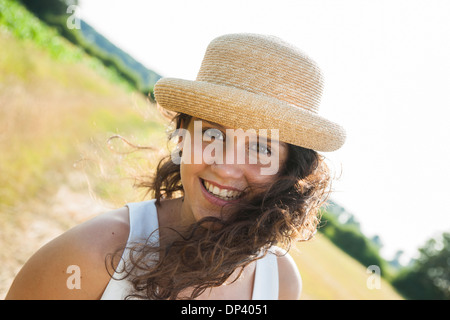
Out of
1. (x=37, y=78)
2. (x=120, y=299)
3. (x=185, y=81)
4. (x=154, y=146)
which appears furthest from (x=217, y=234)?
(x=37, y=78)

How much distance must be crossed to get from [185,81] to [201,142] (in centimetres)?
37

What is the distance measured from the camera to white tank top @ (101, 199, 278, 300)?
1.81 meters

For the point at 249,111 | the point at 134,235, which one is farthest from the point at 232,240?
the point at 249,111

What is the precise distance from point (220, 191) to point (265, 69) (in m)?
0.72

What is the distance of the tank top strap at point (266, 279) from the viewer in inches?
91.4

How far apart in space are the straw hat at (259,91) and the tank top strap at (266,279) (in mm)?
984

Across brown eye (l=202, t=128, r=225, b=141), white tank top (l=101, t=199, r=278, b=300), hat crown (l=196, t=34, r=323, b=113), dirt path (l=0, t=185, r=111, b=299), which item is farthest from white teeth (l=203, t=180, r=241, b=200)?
dirt path (l=0, t=185, r=111, b=299)

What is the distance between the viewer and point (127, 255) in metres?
1.84

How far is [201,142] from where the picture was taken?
1936 millimetres

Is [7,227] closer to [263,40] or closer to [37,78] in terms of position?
[263,40]

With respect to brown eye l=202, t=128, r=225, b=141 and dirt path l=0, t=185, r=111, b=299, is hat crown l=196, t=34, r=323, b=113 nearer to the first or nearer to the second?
brown eye l=202, t=128, r=225, b=141

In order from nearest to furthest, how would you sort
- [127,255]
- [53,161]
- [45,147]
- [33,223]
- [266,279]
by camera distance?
1. [127,255]
2. [266,279]
3. [33,223]
4. [53,161]
5. [45,147]

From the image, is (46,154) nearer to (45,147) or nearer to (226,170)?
(45,147)

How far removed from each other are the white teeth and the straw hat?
1.28 feet
